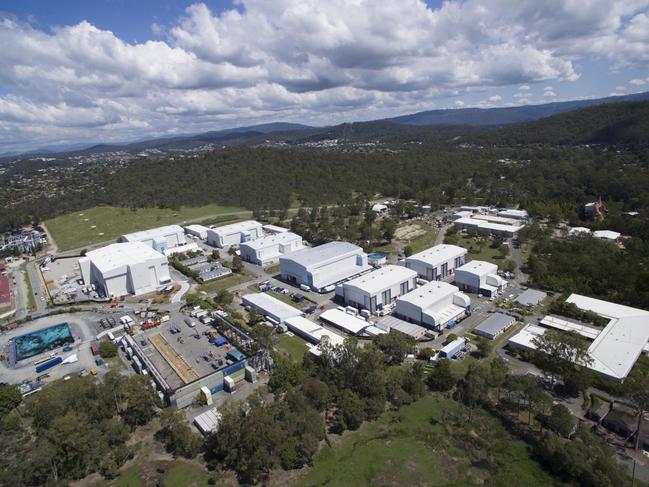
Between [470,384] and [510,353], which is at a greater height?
[470,384]

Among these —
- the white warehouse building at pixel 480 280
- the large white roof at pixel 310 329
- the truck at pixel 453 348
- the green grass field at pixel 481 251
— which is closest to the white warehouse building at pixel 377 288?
the white warehouse building at pixel 480 280

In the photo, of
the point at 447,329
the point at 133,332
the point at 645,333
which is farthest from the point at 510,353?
the point at 133,332

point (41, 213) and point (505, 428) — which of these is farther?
point (41, 213)

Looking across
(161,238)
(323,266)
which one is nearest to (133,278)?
(161,238)

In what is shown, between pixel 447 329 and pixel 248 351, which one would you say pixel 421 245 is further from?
pixel 248 351

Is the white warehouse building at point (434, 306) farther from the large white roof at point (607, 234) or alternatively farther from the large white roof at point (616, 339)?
the large white roof at point (607, 234)

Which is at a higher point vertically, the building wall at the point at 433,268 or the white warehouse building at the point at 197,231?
the building wall at the point at 433,268

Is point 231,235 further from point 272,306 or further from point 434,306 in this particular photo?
point 434,306
